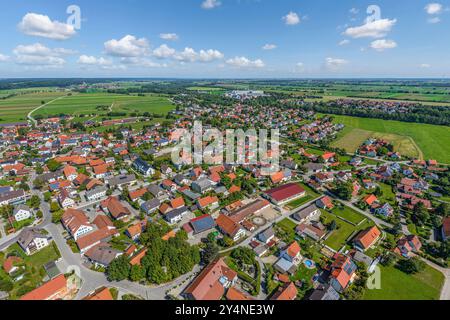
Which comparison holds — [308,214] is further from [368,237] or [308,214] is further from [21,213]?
[21,213]

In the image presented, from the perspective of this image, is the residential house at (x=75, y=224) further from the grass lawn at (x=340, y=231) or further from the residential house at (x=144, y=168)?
the grass lawn at (x=340, y=231)

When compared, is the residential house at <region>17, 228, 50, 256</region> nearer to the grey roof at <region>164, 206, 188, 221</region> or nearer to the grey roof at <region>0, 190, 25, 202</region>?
the grey roof at <region>0, 190, 25, 202</region>

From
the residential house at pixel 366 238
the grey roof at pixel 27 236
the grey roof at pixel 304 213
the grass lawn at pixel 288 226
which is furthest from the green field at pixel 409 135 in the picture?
the grey roof at pixel 27 236

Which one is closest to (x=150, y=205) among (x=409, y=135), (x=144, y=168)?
(x=144, y=168)

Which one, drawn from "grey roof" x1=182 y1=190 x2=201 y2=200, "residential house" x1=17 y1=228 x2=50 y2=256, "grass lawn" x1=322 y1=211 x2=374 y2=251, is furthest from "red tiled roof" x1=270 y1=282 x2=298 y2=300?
"residential house" x1=17 y1=228 x2=50 y2=256

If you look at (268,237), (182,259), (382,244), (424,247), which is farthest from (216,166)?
(424,247)
